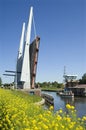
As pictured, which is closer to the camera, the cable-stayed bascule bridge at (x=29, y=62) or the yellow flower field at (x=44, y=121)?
the yellow flower field at (x=44, y=121)

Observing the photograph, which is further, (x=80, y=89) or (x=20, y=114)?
(x=80, y=89)

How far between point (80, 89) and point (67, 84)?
19.4 m

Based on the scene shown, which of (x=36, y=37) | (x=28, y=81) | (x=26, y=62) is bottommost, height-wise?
(x=28, y=81)

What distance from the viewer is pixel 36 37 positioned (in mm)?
77938

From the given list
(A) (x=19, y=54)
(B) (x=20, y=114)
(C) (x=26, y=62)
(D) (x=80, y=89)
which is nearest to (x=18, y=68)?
(A) (x=19, y=54)

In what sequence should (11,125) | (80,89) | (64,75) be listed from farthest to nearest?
1. (64,75)
2. (80,89)
3. (11,125)

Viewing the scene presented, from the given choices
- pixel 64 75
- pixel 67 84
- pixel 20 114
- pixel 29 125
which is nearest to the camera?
pixel 29 125

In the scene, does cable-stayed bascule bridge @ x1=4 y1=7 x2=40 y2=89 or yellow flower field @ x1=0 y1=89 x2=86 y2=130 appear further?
cable-stayed bascule bridge @ x1=4 y1=7 x2=40 y2=89

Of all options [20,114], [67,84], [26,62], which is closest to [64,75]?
[67,84]

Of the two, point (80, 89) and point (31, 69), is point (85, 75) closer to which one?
point (80, 89)

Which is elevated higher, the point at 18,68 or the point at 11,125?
the point at 18,68

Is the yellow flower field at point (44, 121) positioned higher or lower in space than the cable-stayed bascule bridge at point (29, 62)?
lower

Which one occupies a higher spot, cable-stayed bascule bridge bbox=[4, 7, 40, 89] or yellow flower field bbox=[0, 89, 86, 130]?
cable-stayed bascule bridge bbox=[4, 7, 40, 89]

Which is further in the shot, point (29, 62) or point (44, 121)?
point (29, 62)
